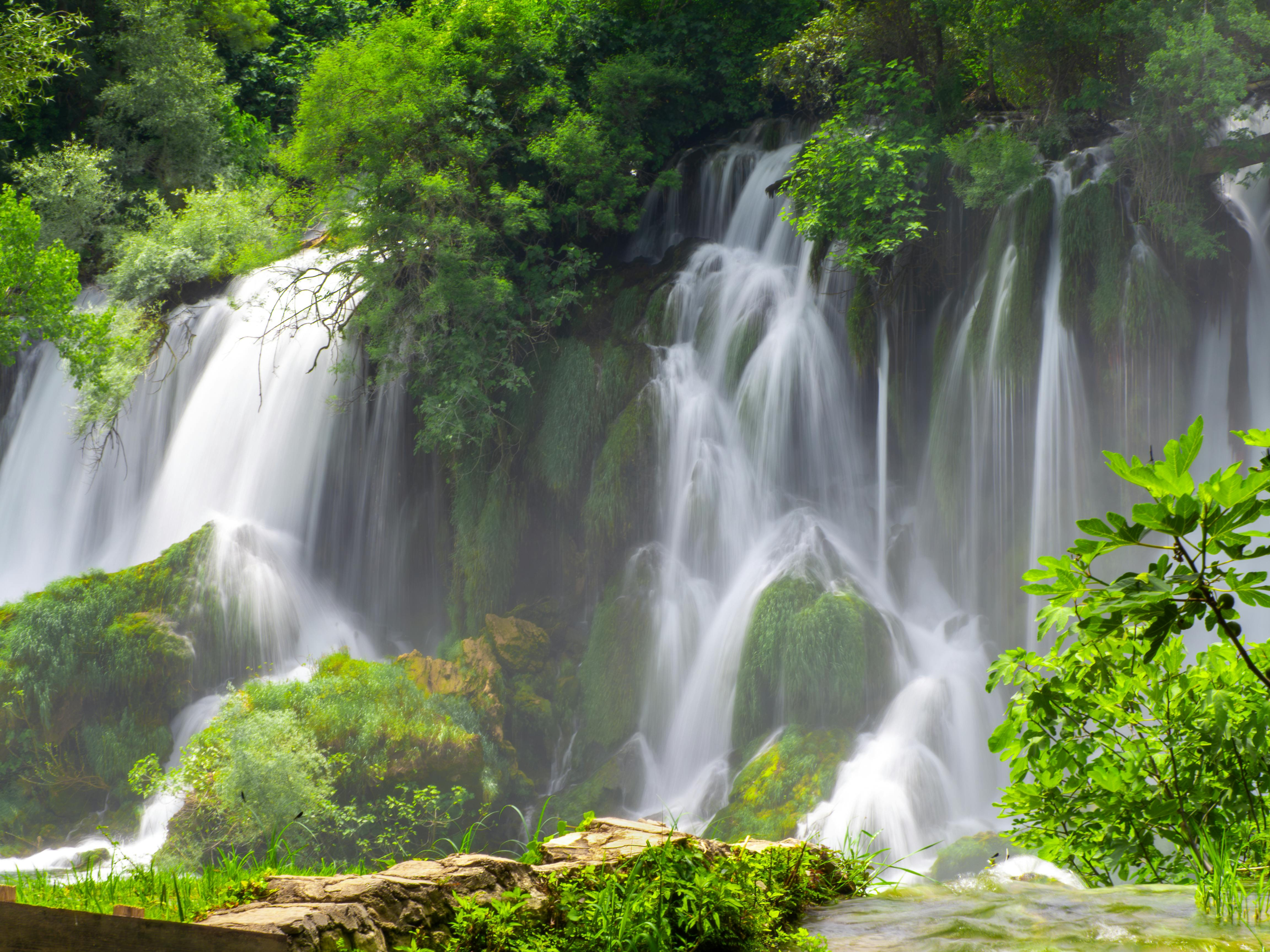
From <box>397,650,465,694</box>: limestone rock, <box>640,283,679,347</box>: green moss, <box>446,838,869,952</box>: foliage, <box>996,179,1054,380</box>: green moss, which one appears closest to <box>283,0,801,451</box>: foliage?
<box>640,283,679,347</box>: green moss

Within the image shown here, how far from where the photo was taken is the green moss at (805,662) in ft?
37.5

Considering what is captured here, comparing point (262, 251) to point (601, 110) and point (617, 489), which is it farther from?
point (617, 489)

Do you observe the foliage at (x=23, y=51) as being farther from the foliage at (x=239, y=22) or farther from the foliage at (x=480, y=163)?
the foliage at (x=239, y=22)

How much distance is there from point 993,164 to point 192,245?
14.6m

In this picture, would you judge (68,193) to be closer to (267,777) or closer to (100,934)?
(267,777)

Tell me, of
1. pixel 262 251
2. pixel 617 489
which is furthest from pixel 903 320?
pixel 262 251

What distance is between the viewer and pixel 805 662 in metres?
11.5

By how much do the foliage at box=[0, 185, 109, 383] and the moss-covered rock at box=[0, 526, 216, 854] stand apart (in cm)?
381

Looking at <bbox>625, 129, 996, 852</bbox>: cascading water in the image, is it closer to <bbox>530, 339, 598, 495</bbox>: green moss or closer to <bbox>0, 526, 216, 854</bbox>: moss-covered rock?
<bbox>530, 339, 598, 495</bbox>: green moss

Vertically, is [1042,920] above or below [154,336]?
below

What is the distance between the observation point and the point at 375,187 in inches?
562

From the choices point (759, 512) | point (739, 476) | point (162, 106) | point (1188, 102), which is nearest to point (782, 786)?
point (759, 512)

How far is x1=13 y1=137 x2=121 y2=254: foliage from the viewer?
58.6 ft

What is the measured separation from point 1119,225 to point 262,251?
540 inches
